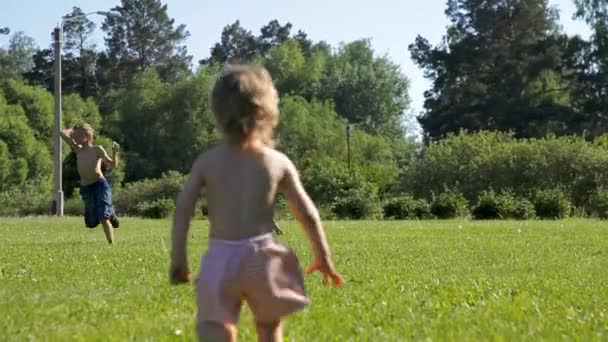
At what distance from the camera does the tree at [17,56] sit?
94062 mm

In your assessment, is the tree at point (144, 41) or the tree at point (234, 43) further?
the tree at point (234, 43)

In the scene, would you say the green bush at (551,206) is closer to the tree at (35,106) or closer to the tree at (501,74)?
the tree at (501,74)

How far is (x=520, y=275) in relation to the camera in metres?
10.5

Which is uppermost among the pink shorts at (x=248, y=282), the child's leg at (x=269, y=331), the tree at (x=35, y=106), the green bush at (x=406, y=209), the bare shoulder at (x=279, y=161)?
the tree at (x=35, y=106)

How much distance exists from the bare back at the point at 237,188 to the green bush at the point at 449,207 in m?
33.4

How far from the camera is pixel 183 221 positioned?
470cm

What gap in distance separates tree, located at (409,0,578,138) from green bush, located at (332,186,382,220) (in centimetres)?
2952

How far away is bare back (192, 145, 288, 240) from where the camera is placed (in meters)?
4.65

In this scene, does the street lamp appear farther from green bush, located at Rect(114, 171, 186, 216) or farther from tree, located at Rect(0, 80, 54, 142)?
tree, located at Rect(0, 80, 54, 142)

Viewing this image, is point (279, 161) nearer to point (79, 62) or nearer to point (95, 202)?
point (95, 202)

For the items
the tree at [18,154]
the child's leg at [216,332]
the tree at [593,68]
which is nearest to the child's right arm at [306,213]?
the child's leg at [216,332]

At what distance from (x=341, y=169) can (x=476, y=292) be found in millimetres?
40619

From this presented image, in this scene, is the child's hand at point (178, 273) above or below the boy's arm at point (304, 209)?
below

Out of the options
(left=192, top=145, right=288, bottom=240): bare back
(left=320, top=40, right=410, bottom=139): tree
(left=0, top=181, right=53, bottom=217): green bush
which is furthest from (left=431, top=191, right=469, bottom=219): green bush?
(left=320, top=40, right=410, bottom=139): tree
